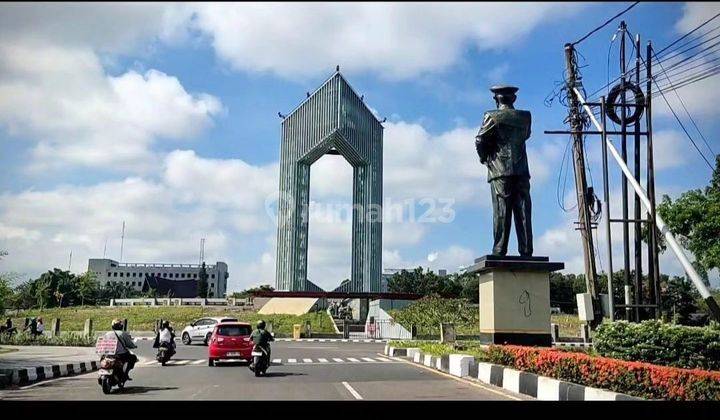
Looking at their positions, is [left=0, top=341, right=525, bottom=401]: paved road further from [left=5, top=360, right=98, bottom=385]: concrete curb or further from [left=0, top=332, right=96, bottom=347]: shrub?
[left=0, top=332, right=96, bottom=347]: shrub

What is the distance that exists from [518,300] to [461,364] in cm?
262

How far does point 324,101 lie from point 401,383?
59760 mm

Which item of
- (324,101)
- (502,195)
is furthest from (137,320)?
(502,195)

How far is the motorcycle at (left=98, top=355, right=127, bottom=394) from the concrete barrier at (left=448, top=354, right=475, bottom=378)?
786 cm

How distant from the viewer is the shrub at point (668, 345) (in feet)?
47.7

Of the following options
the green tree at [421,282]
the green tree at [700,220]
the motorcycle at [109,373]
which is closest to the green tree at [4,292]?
the motorcycle at [109,373]

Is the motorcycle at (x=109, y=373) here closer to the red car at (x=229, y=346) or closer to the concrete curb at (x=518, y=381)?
the red car at (x=229, y=346)

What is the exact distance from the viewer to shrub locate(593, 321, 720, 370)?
14531mm

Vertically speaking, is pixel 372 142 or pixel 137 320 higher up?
pixel 372 142

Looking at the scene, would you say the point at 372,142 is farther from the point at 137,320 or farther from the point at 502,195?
the point at 502,195

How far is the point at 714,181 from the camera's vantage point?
34.6m

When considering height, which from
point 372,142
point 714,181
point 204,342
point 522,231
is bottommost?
point 204,342

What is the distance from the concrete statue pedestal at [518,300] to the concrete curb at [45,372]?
11384 mm

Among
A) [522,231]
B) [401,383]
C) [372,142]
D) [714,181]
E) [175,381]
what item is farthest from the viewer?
[372,142]
